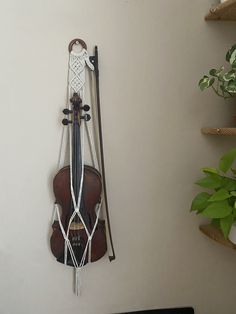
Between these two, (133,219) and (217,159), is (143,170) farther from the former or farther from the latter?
(217,159)

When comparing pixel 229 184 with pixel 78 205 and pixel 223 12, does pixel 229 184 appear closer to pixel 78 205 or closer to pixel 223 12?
pixel 78 205

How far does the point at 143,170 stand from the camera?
126cm

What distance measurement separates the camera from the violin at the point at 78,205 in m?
1.14

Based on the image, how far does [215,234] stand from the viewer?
3.84 ft

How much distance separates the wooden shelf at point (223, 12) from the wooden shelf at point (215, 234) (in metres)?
0.84

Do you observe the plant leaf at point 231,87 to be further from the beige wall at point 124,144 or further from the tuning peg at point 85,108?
the tuning peg at point 85,108

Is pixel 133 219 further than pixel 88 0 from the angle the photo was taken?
Yes

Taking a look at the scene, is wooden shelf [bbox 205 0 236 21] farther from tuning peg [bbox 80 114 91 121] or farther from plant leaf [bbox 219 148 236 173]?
tuning peg [bbox 80 114 91 121]

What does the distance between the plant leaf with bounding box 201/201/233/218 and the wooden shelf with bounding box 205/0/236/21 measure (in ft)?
2.26

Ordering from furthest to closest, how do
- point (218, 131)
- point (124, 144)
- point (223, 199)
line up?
point (124, 144) → point (218, 131) → point (223, 199)

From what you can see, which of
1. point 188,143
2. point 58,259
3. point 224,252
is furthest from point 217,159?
point 58,259

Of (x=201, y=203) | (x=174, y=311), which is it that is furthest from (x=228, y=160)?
(x=174, y=311)

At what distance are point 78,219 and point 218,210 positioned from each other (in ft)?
1.70

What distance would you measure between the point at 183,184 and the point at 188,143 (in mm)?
177
